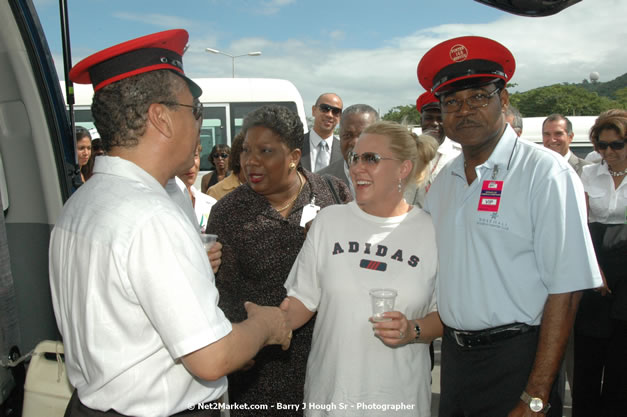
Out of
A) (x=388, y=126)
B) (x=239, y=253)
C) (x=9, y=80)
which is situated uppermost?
(x=9, y=80)

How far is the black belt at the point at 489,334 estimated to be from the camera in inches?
83.6

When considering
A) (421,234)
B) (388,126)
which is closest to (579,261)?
(421,234)

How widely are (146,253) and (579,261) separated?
1.62 metres

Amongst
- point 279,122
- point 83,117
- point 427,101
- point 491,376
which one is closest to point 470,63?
point 279,122

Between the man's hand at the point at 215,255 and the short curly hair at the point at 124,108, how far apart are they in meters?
0.98

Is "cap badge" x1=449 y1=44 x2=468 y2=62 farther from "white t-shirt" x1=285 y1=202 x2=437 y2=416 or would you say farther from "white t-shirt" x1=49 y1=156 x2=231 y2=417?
"white t-shirt" x1=49 y1=156 x2=231 y2=417

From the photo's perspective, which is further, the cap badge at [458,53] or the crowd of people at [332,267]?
the cap badge at [458,53]

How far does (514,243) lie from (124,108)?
5.25 feet

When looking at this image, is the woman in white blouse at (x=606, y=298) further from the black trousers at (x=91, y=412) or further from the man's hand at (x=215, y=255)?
the black trousers at (x=91, y=412)

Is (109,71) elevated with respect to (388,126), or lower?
elevated

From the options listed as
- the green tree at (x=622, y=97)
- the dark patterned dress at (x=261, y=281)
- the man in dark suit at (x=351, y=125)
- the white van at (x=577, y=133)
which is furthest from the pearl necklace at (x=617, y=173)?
the green tree at (x=622, y=97)

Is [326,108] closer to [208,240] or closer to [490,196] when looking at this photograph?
[208,240]

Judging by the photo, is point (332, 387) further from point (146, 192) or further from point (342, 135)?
point (342, 135)

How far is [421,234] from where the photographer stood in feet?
7.81
